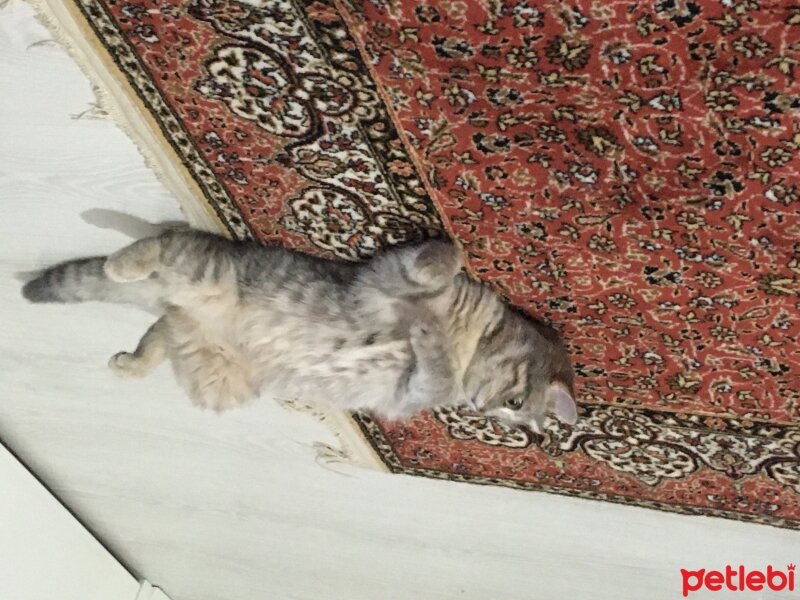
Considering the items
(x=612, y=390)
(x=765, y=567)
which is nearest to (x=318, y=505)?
(x=612, y=390)

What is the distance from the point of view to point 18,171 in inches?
56.1

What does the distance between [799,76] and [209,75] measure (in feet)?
2.72

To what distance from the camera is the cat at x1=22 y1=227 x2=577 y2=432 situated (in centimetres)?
144

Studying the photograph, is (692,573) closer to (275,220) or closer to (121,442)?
(275,220)

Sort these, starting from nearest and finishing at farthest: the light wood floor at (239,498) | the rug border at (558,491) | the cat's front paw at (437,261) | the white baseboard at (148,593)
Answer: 1. the cat's front paw at (437,261)
2. the light wood floor at (239,498)
3. the rug border at (558,491)
4. the white baseboard at (148,593)

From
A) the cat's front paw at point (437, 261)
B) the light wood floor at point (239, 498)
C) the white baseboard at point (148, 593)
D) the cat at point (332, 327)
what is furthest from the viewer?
the white baseboard at point (148, 593)

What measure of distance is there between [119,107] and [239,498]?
135cm

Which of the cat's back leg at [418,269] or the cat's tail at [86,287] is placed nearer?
the cat's back leg at [418,269]

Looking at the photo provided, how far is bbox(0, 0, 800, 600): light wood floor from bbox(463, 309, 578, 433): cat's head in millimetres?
A: 512

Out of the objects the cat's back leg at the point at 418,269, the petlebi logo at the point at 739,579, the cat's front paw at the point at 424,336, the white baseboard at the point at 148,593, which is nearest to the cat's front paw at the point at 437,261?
the cat's back leg at the point at 418,269

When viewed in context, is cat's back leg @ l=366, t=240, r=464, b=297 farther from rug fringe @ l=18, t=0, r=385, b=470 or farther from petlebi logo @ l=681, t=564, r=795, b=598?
petlebi logo @ l=681, t=564, r=795, b=598

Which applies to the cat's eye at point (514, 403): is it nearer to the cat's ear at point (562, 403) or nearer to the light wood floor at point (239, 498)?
the cat's ear at point (562, 403)

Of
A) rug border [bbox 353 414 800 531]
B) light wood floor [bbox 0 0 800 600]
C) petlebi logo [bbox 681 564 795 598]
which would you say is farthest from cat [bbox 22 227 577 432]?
petlebi logo [bbox 681 564 795 598]

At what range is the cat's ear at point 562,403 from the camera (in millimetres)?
1409
